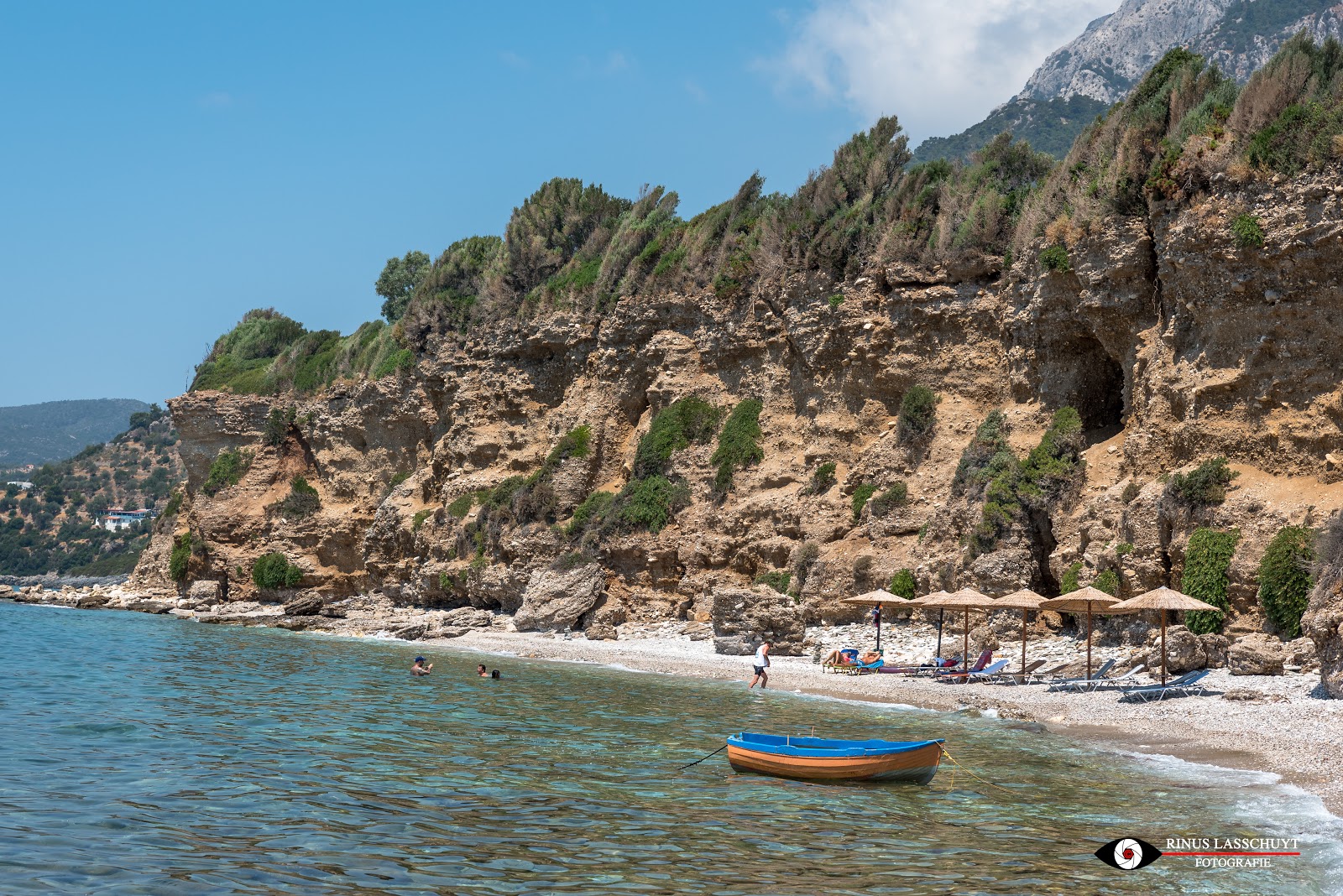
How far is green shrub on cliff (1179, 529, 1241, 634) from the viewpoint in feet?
69.9

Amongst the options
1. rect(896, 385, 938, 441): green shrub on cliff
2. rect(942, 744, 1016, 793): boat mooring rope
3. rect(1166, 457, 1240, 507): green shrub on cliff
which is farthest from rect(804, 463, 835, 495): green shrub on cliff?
rect(942, 744, 1016, 793): boat mooring rope

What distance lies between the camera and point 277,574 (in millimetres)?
53594

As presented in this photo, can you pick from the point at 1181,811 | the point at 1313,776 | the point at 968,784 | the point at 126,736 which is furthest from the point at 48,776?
the point at 1313,776

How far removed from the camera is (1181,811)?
11797mm

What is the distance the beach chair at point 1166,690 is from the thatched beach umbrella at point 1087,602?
123 centimetres

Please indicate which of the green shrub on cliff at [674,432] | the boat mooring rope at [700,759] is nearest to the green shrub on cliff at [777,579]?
the green shrub on cliff at [674,432]

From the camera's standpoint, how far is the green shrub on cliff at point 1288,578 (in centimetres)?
1978

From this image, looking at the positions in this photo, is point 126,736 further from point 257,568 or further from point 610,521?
point 257,568

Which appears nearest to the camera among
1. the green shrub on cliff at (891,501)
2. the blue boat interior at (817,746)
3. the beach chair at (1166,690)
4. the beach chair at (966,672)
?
the blue boat interior at (817,746)

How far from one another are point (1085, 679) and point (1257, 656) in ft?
11.6

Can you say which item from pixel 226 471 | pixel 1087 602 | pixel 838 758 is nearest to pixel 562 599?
pixel 1087 602

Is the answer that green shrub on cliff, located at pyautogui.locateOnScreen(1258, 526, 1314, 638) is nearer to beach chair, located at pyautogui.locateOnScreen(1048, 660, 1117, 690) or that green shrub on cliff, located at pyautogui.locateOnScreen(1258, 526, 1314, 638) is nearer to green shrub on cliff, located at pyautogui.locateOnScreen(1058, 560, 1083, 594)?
beach chair, located at pyautogui.locateOnScreen(1048, 660, 1117, 690)

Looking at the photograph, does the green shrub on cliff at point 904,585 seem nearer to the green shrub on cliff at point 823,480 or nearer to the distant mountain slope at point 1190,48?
the green shrub on cliff at point 823,480

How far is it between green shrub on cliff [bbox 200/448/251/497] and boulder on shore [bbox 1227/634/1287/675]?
169ft
